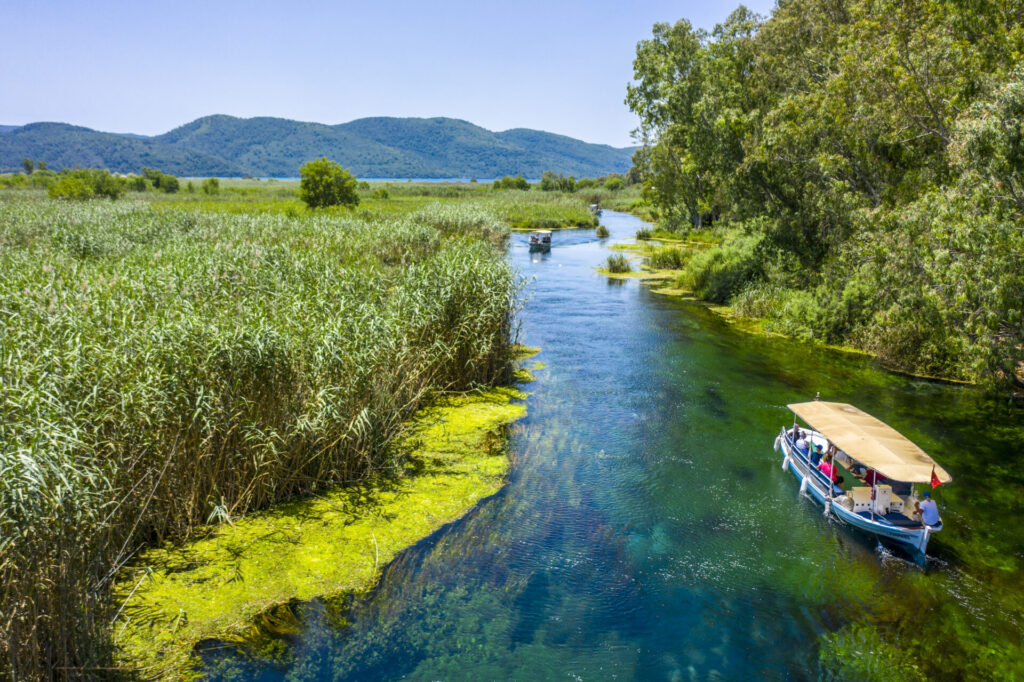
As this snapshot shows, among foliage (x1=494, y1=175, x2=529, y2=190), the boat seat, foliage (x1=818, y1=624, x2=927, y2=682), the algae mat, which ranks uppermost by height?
foliage (x1=494, y1=175, x2=529, y2=190)

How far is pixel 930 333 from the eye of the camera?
66.0 feet

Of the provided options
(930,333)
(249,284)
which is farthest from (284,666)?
(930,333)

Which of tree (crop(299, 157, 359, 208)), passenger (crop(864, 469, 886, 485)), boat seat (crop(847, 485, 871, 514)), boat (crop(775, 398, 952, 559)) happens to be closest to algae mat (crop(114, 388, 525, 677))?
boat (crop(775, 398, 952, 559))

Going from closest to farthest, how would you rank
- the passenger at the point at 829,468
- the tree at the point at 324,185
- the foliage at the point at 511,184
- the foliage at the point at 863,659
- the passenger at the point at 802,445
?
the foliage at the point at 863,659 < the passenger at the point at 829,468 < the passenger at the point at 802,445 < the tree at the point at 324,185 < the foliage at the point at 511,184

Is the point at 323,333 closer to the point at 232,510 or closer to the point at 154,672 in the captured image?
the point at 232,510

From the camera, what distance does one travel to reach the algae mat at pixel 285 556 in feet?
24.7

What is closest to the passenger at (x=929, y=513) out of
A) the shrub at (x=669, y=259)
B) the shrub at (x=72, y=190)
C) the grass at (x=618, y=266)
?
the grass at (x=618, y=266)

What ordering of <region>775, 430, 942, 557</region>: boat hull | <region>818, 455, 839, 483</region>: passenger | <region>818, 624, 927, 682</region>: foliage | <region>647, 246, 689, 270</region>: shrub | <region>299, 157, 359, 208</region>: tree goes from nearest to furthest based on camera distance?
<region>818, 624, 927, 682</region>: foliage → <region>775, 430, 942, 557</region>: boat hull → <region>818, 455, 839, 483</region>: passenger → <region>647, 246, 689, 270</region>: shrub → <region>299, 157, 359, 208</region>: tree

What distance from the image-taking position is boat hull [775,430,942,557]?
10227 millimetres

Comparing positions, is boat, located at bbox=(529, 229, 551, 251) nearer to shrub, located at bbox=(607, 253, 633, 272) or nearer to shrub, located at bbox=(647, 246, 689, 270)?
shrub, located at bbox=(647, 246, 689, 270)

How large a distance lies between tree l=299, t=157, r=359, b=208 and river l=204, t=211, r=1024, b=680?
40573 millimetres

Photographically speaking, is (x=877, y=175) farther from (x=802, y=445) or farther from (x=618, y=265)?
(x=618, y=265)

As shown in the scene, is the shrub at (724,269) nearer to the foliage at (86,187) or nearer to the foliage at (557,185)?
the foliage at (86,187)

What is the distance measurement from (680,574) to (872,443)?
4.80m
